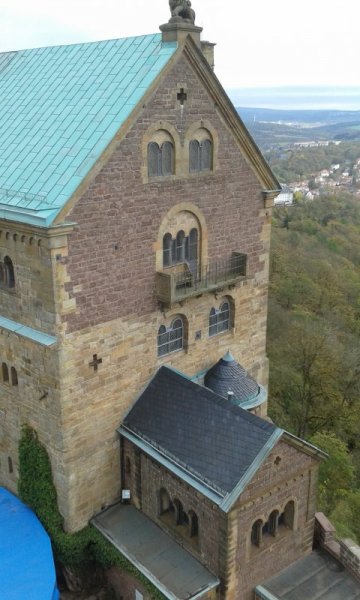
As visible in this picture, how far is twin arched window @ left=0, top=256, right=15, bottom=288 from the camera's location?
67.0 ft

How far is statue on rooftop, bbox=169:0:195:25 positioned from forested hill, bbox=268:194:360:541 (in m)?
22.0

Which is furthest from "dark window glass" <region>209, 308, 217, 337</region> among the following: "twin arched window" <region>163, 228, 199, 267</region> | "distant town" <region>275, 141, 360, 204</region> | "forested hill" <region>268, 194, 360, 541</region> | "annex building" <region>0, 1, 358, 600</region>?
"distant town" <region>275, 141, 360, 204</region>

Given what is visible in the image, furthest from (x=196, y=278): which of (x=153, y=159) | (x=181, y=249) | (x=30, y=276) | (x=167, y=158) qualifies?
(x=30, y=276)

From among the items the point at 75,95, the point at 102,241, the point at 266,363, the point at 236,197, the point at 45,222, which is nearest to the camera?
the point at 45,222

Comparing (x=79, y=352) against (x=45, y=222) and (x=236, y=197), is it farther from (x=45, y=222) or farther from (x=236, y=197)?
(x=236, y=197)

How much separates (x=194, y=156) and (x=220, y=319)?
717 centimetres

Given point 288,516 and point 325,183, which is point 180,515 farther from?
point 325,183

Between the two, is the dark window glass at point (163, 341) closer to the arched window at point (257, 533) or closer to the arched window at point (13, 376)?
the arched window at point (13, 376)

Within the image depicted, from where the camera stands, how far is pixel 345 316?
197ft

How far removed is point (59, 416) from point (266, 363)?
466 inches

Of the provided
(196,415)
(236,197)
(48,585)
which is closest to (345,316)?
(236,197)

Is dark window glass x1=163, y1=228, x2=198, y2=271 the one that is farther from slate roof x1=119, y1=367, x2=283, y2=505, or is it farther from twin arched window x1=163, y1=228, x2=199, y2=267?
slate roof x1=119, y1=367, x2=283, y2=505

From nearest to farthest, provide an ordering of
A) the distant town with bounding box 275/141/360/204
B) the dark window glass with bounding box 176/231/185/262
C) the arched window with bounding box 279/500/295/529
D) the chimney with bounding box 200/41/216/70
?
the arched window with bounding box 279/500/295/529 → the dark window glass with bounding box 176/231/185/262 → the chimney with bounding box 200/41/216/70 → the distant town with bounding box 275/141/360/204

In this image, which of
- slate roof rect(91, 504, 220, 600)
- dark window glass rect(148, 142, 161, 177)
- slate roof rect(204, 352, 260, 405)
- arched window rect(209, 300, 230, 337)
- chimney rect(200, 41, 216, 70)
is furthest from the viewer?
arched window rect(209, 300, 230, 337)
